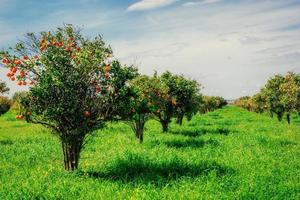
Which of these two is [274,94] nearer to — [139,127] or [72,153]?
[139,127]

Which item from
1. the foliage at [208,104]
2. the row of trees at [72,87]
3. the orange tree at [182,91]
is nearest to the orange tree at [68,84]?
the row of trees at [72,87]

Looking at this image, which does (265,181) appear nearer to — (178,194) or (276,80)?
(178,194)

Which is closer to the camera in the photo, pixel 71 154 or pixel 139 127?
pixel 71 154

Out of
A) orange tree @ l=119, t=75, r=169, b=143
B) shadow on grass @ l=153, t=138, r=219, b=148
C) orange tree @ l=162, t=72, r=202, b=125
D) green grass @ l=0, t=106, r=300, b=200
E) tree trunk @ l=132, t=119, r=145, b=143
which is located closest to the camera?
green grass @ l=0, t=106, r=300, b=200

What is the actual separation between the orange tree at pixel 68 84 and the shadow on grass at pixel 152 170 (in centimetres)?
184

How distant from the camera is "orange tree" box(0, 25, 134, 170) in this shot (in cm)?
1470

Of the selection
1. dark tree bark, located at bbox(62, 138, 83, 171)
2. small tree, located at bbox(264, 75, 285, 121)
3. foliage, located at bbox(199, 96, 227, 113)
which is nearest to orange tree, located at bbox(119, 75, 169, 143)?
dark tree bark, located at bbox(62, 138, 83, 171)

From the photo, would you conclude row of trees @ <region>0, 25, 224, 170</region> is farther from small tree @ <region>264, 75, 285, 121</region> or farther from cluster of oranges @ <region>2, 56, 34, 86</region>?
small tree @ <region>264, 75, 285, 121</region>

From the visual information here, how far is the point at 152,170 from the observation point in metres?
16.1

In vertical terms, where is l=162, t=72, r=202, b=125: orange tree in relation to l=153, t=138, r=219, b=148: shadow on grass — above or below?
above

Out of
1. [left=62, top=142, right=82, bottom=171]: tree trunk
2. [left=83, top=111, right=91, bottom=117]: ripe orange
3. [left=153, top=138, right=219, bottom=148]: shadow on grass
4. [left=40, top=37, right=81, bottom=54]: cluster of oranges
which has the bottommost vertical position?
[left=153, top=138, right=219, bottom=148]: shadow on grass

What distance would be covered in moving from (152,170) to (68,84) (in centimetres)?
468

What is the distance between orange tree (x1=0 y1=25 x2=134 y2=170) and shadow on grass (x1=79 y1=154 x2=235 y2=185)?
1.84 meters

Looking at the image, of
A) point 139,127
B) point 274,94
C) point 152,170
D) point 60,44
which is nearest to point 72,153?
point 152,170
